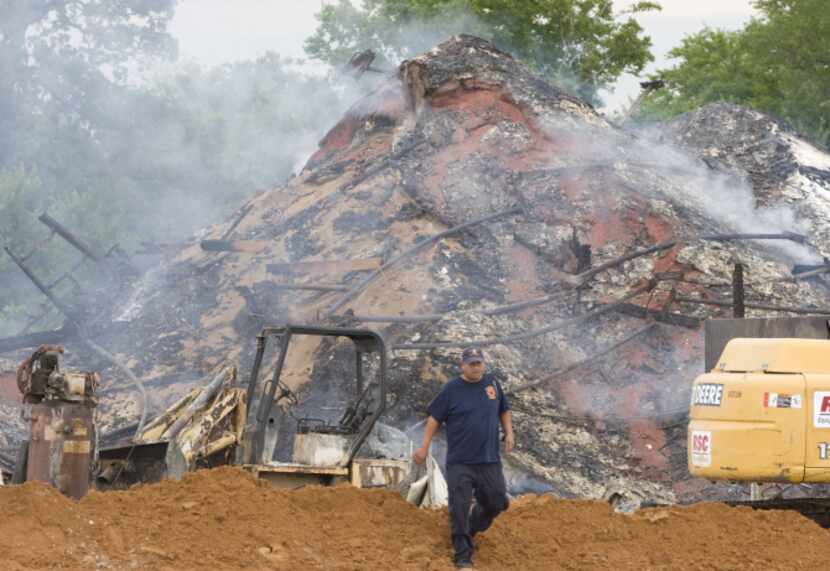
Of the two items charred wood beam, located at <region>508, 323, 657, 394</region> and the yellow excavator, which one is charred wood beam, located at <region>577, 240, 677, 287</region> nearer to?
charred wood beam, located at <region>508, 323, 657, 394</region>

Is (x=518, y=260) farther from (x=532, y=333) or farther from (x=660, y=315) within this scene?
(x=660, y=315)

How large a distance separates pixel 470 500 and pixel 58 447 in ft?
10.1

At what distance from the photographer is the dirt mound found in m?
7.48

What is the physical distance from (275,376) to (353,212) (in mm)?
10088

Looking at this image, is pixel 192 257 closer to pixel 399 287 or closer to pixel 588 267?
pixel 399 287

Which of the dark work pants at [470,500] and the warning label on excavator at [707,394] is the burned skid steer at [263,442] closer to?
the dark work pants at [470,500]

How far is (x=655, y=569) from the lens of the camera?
8094 millimetres

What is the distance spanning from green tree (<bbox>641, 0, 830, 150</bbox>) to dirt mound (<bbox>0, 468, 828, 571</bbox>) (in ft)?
90.0

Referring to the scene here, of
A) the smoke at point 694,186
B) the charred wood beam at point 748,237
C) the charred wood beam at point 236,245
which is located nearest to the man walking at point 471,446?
the charred wood beam at point 748,237

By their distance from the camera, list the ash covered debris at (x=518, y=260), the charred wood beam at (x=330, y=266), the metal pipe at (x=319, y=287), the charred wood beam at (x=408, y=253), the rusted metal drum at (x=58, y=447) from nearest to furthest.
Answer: the rusted metal drum at (x=58, y=447) < the ash covered debris at (x=518, y=260) < the charred wood beam at (x=408, y=253) < the metal pipe at (x=319, y=287) < the charred wood beam at (x=330, y=266)

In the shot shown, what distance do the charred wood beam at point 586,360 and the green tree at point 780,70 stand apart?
62.3 feet

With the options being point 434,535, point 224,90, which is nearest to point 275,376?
point 434,535

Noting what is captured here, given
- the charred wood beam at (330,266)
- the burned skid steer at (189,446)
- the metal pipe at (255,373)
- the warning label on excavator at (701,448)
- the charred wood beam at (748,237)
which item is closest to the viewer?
the warning label on excavator at (701,448)

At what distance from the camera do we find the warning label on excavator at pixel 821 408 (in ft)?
29.6
